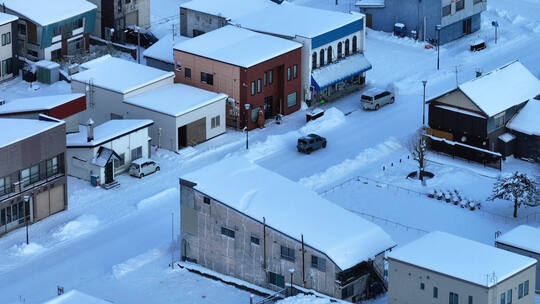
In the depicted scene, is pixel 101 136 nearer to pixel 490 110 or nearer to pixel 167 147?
pixel 167 147

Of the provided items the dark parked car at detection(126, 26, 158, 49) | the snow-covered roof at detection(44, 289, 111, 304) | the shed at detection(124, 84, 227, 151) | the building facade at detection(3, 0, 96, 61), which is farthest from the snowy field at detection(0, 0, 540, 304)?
the dark parked car at detection(126, 26, 158, 49)

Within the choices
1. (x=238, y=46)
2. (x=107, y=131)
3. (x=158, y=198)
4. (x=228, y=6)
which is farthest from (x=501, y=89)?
(x=107, y=131)

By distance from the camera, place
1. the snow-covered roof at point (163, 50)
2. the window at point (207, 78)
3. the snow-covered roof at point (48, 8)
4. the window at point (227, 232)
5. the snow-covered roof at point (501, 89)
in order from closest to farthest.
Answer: the window at point (227, 232) → the snow-covered roof at point (501, 89) → the window at point (207, 78) → the snow-covered roof at point (163, 50) → the snow-covered roof at point (48, 8)

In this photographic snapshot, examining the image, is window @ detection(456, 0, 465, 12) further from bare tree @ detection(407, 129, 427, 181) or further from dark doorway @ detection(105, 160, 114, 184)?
dark doorway @ detection(105, 160, 114, 184)

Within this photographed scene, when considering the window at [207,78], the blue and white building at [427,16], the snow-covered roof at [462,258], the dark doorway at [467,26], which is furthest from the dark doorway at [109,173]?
the dark doorway at [467,26]

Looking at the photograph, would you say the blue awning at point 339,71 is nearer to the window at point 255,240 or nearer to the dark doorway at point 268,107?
the dark doorway at point 268,107

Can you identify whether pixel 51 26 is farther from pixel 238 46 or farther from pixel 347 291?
pixel 347 291
